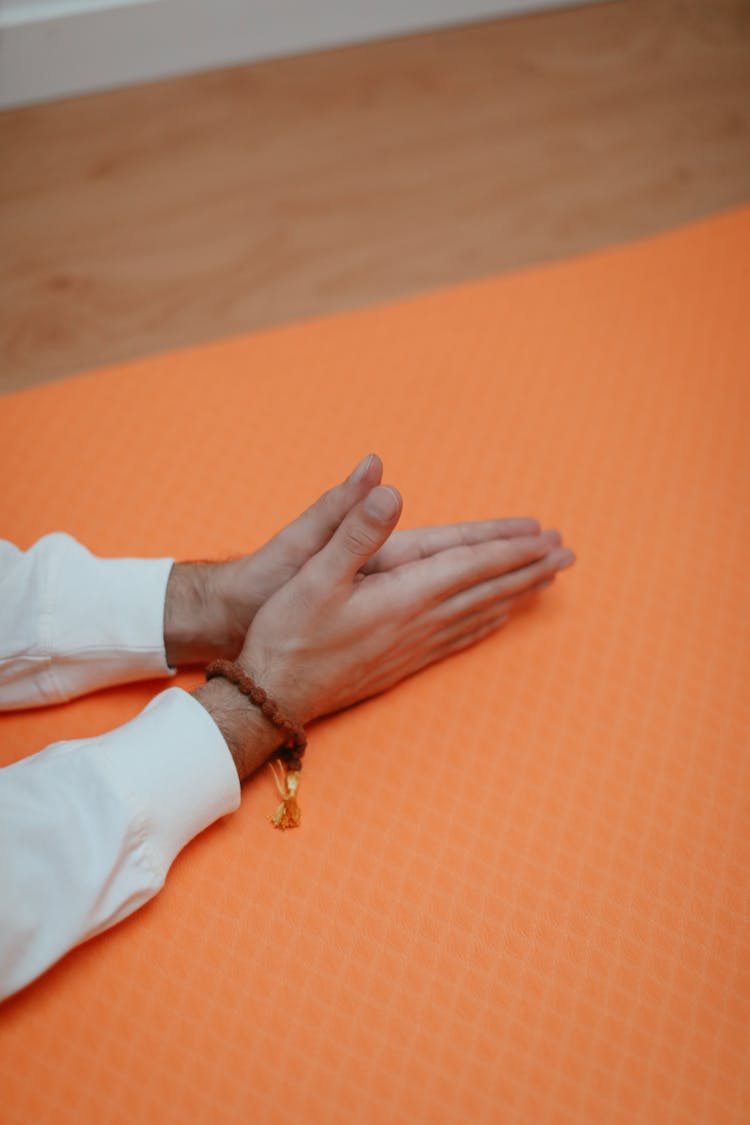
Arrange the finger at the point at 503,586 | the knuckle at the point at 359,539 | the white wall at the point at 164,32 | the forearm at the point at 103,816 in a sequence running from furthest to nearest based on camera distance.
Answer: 1. the white wall at the point at 164,32
2. the finger at the point at 503,586
3. the knuckle at the point at 359,539
4. the forearm at the point at 103,816

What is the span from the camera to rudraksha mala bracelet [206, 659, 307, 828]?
87cm

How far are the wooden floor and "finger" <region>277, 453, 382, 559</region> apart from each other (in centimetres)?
48

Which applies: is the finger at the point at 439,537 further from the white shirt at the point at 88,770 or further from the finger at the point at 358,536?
the white shirt at the point at 88,770

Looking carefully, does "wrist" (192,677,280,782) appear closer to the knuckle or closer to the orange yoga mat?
the orange yoga mat

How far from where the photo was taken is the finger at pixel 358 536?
84 centimetres

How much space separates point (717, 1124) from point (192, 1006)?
438 millimetres

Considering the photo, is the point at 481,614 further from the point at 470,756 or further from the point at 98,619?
the point at 98,619

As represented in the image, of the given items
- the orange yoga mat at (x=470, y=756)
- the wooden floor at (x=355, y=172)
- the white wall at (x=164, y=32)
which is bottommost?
the orange yoga mat at (x=470, y=756)

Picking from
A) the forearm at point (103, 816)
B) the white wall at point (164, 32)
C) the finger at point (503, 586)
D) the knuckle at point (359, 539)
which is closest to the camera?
the forearm at point (103, 816)

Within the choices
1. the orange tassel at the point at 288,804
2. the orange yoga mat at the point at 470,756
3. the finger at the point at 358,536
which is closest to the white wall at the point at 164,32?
the orange yoga mat at the point at 470,756

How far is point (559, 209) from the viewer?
1.43 m

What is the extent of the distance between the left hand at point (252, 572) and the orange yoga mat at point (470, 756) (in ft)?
0.26

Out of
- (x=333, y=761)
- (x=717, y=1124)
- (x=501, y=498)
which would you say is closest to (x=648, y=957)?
(x=717, y=1124)

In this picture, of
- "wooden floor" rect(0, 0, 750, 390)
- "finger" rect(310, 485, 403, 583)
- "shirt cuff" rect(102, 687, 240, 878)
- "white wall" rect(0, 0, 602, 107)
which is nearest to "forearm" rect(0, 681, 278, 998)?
"shirt cuff" rect(102, 687, 240, 878)
